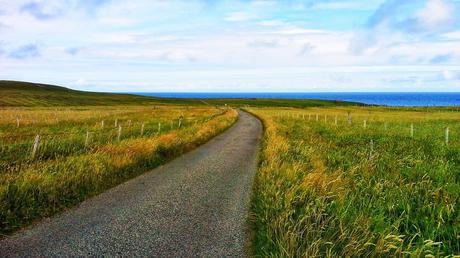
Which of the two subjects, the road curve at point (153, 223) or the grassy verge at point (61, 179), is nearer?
the road curve at point (153, 223)

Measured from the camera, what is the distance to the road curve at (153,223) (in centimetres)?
691

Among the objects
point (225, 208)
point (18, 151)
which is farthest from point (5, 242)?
point (18, 151)

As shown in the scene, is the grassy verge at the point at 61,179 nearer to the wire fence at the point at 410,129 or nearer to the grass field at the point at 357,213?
the grass field at the point at 357,213

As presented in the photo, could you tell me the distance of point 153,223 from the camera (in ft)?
27.5

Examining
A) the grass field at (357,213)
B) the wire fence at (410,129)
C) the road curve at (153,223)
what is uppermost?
the grass field at (357,213)

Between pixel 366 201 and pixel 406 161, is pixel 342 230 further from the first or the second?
pixel 406 161

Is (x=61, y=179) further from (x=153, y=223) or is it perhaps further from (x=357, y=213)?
(x=357, y=213)

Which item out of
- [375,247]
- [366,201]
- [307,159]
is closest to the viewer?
[375,247]

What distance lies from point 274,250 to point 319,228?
0.93 metres

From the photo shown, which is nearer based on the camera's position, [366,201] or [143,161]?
[366,201]

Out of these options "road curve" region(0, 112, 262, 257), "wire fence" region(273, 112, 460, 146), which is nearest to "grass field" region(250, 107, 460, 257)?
"road curve" region(0, 112, 262, 257)

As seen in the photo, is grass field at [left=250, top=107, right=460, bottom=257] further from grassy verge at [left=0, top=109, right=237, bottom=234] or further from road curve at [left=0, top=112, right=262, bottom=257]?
grassy verge at [left=0, top=109, right=237, bottom=234]

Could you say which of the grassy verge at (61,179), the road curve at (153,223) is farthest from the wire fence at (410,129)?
the grassy verge at (61,179)

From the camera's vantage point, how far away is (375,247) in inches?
227
